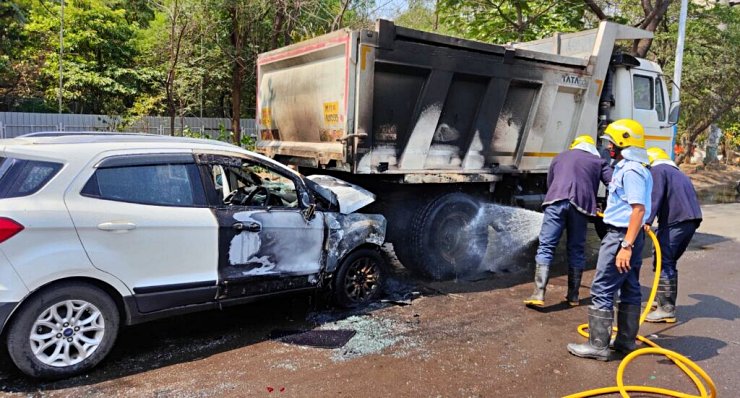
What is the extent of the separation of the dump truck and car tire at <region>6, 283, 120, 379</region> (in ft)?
8.89

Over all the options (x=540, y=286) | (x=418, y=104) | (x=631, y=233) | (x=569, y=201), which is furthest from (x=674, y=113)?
(x=631, y=233)

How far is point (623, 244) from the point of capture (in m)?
3.98

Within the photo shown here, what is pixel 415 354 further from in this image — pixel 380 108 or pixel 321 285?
pixel 380 108

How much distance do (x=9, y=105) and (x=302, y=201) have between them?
20.2m

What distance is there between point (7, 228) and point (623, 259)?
4170 mm

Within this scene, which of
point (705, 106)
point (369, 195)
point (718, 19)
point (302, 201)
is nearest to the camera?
point (302, 201)

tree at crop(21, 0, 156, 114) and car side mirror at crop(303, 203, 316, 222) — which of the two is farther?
tree at crop(21, 0, 156, 114)

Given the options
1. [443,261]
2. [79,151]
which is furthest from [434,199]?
[79,151]

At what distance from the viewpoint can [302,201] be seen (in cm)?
469

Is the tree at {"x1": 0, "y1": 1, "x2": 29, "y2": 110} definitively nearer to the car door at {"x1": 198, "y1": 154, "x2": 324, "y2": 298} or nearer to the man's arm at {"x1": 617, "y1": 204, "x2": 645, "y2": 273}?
the car door at {"x1": 198, "y1": 154, "x2": 324, "y2": 298}

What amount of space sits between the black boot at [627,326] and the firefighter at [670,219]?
109cm

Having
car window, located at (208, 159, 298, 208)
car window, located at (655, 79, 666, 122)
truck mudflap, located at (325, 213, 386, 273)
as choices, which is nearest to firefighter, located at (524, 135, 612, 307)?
truck mudflap, located at (325, 213, 386, 273)

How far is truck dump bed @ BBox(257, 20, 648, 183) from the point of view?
546 centimetres

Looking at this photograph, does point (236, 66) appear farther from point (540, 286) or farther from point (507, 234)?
point (540, 286)
